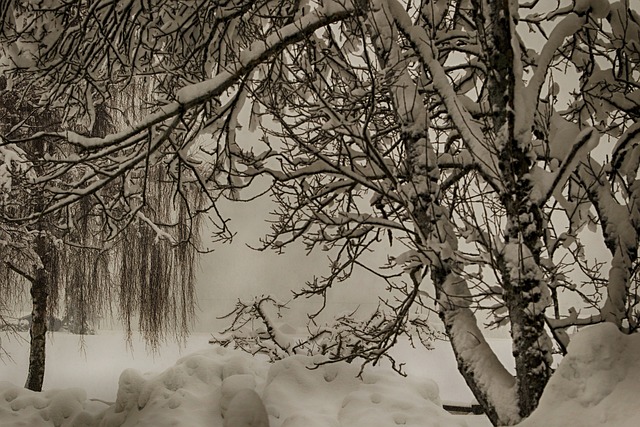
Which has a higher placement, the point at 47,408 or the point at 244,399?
the point at 47,408

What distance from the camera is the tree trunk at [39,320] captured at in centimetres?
1266

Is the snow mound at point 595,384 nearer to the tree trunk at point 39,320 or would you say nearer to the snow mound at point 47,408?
the snow mound at point 47,408

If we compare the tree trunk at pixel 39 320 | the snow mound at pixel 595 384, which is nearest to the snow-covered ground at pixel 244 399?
the tree trunk at pixel 39 320

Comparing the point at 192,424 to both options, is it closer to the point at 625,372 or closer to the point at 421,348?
the point at 625,372

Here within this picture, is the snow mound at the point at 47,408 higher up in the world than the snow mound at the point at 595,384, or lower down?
higher up

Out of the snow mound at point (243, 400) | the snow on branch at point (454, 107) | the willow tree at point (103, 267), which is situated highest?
the willow tree at point (103, 267)

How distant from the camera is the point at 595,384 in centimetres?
217

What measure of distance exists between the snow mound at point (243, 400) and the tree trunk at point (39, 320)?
1.97 metres

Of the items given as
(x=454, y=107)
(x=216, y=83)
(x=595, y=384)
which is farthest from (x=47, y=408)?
(x=595, y=384)

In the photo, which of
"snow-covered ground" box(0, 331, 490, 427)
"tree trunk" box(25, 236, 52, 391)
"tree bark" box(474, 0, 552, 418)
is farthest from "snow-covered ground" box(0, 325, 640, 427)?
"tree bark" box(474, 0, 552, 418)

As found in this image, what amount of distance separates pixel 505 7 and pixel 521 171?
1.08m

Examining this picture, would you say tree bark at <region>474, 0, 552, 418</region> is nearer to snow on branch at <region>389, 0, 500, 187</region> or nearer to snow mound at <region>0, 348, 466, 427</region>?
snow on branch at <region>389, 0, 500, 187</region>

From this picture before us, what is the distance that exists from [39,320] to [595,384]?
1265 cm

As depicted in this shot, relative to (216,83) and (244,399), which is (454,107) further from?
(244,399)
